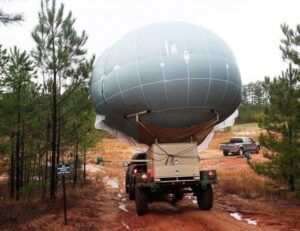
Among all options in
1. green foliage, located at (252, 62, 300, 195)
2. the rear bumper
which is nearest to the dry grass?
green foliage, located at (252, 62, 300, 195)

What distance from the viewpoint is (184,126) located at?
40.7 feet

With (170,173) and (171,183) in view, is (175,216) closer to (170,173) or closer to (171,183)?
(171,183)

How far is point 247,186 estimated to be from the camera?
19703 millimetres

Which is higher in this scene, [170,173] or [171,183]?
[170,173]

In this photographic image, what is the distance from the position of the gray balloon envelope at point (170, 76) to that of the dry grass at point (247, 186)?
6.70 metres

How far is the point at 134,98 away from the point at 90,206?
540cm

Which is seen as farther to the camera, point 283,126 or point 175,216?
point 283,126

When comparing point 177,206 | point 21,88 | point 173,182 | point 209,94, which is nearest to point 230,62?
point 209,94

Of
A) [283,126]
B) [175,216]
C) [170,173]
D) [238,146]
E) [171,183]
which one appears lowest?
[175,216]

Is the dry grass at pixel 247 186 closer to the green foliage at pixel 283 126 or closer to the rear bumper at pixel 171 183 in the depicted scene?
the green foliage at pixel 283 126

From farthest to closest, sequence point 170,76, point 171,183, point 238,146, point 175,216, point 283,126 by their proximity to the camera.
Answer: point 238,146
point 283,126
point 175,216
point 171,183
point 170,76

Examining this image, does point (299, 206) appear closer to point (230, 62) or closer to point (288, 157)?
point (288, 157)

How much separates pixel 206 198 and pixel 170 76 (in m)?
4.51

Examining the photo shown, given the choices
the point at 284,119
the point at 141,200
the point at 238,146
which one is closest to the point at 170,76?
the point at 141,200
